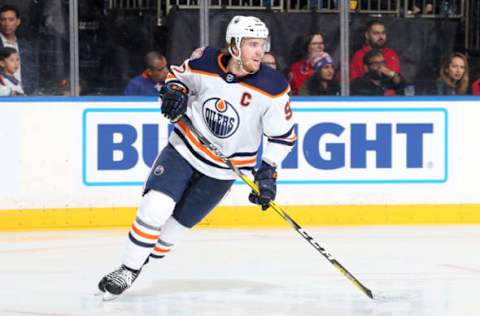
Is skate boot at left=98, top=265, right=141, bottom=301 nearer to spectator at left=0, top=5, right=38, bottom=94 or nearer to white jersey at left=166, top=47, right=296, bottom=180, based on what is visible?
white jersey at left=166, top=47, right=296, bottom=180

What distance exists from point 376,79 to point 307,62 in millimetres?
462

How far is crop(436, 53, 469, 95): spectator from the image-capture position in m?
8.49

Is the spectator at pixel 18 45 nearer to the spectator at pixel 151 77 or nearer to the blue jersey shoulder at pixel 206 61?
the spectator at pixel 151 77

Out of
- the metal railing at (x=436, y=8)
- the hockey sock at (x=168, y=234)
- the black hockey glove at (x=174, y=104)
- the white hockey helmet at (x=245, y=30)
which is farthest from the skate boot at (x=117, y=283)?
the metal railing at (x=436, y=8)

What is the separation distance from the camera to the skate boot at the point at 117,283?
5.25 meters

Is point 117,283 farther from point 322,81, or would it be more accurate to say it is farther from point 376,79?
point 376,79

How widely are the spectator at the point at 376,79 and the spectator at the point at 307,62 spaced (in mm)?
285

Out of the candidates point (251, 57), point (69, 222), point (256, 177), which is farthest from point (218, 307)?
point (69, 222)

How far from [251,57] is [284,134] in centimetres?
35

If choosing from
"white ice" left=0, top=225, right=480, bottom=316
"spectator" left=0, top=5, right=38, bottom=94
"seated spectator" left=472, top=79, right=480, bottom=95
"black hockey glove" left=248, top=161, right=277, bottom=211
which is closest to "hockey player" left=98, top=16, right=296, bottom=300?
"black hockey glove" left=248, top=161, right=277, bottom=211

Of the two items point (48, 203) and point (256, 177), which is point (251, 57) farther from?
point (48, 203)

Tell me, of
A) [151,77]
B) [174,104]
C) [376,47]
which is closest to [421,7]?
[376,47]

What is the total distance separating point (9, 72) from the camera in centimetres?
802

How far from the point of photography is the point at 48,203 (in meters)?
7.99
